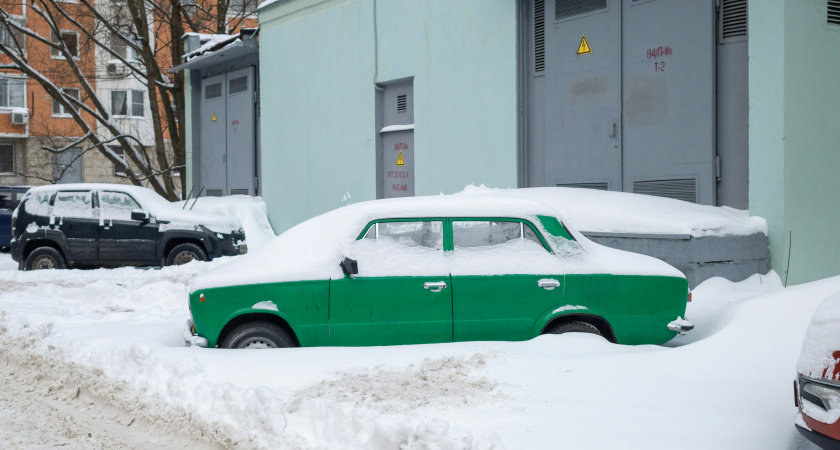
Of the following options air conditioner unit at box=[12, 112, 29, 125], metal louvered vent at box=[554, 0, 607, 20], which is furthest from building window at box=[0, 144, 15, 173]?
metal louvered vent at box=[554, 0, 607, 20]

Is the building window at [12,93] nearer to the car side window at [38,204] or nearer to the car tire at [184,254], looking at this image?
the car side window at [38,204]

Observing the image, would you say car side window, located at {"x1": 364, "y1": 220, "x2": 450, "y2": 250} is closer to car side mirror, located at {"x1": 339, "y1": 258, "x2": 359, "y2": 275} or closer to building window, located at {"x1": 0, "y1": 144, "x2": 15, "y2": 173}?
car side mirror, located at {"x1": 339, "y1": 258, "x2": 359, "y2": 275}

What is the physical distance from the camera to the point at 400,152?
15.3 meters

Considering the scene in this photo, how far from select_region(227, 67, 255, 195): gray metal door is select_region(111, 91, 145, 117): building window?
25339mm

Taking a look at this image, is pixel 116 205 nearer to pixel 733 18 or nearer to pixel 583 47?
pixel 583 47

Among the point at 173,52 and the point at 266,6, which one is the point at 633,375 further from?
the point at 173,52

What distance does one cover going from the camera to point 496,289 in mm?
6656

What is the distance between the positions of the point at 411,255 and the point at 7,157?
1615 inches

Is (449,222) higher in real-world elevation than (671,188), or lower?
lower

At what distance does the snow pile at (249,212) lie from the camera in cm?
1776

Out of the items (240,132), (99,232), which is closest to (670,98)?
(99,232)

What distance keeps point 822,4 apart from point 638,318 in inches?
208

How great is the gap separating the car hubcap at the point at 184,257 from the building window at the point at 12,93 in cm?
3218

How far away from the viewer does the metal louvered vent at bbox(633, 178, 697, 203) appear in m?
10.4
